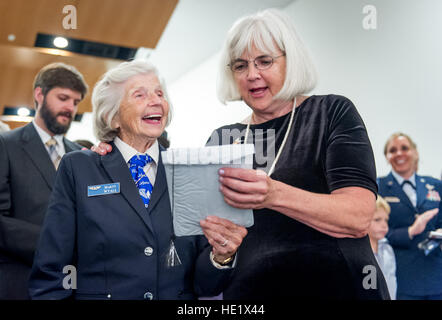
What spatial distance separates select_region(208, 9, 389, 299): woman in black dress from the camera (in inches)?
48.1

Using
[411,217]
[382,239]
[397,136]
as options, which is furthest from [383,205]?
[397,136]

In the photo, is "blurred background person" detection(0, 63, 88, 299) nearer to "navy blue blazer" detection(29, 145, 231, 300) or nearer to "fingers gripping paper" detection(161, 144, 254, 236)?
"navy blue blazer" detection(29, 145, 231, 300)

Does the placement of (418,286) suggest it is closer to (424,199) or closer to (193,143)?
(424,199)

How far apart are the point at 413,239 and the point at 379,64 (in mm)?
1145

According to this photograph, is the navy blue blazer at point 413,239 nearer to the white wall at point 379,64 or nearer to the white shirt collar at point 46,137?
the white wall at point 379,64

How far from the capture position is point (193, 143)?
1606 mm

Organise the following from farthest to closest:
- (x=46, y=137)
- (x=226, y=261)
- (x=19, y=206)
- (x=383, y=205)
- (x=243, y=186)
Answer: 1. (x=383, y=205)
2. (x=46, y=137)
3. (x=19, y=206)
4. (x=226, y=261)
5. (x=243, y=186)

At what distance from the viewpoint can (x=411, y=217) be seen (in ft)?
8.52

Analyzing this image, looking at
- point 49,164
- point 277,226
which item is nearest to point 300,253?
point 277,226

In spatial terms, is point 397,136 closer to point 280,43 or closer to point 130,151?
point 280,43

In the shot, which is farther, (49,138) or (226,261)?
(49,138)

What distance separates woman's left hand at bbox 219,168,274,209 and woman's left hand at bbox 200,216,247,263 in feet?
0.27

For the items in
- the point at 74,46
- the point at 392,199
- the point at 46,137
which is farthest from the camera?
the point at 392,199

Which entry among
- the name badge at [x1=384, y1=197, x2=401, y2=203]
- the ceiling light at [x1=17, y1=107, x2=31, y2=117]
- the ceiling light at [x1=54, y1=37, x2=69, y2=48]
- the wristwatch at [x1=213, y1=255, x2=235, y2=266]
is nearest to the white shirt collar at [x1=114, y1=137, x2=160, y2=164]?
the wristwatch at [x1=213, y1=255, x2=235, y2=266]
